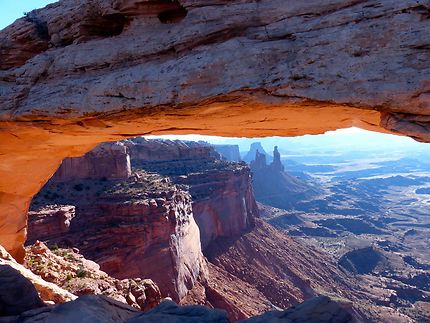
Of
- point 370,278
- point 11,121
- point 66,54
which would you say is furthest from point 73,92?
point 370,278

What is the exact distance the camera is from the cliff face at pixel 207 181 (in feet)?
158

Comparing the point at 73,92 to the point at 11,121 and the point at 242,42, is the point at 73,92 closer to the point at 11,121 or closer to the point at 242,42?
the point at 11,121

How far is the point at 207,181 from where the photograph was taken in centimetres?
Answer: 5175

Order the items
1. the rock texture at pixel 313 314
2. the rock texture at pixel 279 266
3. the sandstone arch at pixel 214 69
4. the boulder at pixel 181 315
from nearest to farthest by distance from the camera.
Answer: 1. the sandstone arch at pixel 214 69
2. the rock texture at pixel 313 314
3. the boulder at pixel 181 315
4. the rock texture at pixel 279 266

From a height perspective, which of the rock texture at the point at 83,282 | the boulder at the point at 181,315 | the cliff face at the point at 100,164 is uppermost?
the cliff face at the point at 100,164

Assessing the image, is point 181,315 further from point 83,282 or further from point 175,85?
point 83,282

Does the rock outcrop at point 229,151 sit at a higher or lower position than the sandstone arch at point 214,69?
lower

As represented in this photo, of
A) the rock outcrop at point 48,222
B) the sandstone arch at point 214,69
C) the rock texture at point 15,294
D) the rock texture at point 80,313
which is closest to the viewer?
the sandstone arch at point 214,69

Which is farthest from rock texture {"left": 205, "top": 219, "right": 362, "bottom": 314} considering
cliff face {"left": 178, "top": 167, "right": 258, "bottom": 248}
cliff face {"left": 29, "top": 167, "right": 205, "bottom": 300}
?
cliff face {"left": 29, "top": 167, "right": 205, "bottom": 300}

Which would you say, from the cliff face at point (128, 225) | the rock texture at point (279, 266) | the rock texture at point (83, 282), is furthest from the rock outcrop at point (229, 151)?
the rock texture at point (83, 282)

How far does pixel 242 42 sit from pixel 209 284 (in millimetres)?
29812

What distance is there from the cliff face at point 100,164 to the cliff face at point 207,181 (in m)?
9.78

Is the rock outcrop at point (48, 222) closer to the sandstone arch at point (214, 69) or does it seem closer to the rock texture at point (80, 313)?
the sandstone arch at point (214, 69)

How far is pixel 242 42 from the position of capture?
24.3 feet
